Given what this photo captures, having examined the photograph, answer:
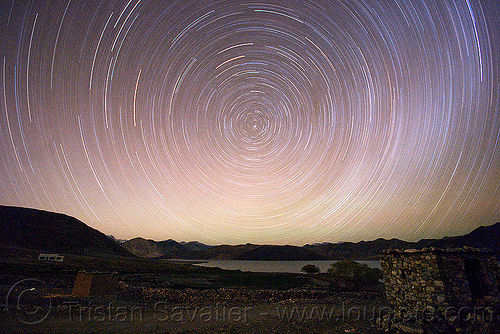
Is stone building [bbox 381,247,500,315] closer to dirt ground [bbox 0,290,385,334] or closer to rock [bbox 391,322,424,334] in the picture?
rock [bbox 391,322,424,334]

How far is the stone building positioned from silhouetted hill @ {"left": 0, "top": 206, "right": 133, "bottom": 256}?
156649 mm

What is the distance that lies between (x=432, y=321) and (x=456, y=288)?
1.95m

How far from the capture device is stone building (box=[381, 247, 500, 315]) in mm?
12164

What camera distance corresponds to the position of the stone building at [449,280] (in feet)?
39.9

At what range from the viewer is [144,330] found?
1390 cm

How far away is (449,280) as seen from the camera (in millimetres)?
12359

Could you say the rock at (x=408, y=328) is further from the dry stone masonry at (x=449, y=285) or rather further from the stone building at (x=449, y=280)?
the stone building at (x=449, y=280)

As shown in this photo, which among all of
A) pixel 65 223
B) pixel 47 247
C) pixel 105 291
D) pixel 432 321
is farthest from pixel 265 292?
pixel 65 223

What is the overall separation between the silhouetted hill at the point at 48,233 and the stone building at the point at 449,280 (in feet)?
514

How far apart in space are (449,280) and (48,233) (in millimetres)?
198885

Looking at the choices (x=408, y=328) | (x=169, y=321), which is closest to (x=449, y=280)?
(x=408, y=328)

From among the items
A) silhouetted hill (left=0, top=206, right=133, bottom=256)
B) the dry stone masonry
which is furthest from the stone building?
silhouetted hill (left=0, top=206, right=133, bottom=256)

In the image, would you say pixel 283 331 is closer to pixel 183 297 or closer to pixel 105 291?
pixel 183 297

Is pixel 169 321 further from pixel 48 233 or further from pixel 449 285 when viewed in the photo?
pixel 48 233
